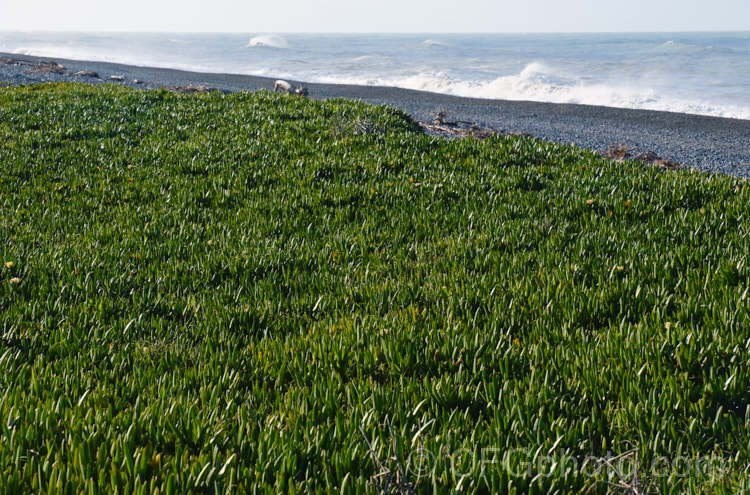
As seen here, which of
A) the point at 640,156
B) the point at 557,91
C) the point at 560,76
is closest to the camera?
the point at 640,156

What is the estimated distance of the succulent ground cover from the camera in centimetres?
193

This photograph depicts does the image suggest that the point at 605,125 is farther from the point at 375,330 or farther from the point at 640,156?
the point at 375,330

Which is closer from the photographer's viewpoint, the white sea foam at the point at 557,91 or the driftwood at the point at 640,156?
the driftwood at the point at 640,156

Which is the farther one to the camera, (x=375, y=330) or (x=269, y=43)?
(x=269, y=43)

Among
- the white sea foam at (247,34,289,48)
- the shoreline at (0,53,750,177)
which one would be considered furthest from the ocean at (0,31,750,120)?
the white sea foam at (247,34,289,48)

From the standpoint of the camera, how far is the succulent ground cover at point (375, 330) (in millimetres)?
1926

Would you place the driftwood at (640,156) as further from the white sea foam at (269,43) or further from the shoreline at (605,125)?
the white sea foam at (269,43)

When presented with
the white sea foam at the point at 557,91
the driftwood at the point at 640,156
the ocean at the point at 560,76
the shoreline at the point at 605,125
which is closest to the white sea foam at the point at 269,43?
the ocean at the point at 560,76

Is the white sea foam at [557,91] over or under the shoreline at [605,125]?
over

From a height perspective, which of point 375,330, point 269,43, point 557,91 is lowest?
point 375,330

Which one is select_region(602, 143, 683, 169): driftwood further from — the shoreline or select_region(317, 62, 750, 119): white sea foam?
select_region(317, 62, 750, 119): white sea foam

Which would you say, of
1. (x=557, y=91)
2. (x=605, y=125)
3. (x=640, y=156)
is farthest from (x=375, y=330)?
(x=557, y=91)

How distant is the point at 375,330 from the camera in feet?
10.1

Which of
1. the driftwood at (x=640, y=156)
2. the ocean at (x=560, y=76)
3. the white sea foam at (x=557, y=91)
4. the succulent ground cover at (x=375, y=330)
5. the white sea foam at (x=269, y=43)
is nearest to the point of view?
the succulent ground cover at (x=375, y=330)
